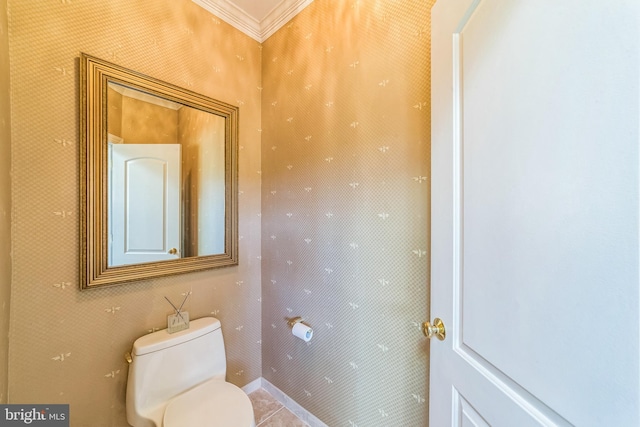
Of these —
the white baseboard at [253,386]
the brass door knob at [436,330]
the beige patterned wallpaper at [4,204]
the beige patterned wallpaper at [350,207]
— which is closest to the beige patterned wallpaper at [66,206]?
the beige patterned wallpaper at [4,204]

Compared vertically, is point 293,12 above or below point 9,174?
Result: above

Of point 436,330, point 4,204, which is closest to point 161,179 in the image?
point 4,204

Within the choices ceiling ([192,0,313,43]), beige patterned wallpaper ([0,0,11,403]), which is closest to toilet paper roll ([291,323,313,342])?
beige patterned wallpaper ([0,0,11,403])

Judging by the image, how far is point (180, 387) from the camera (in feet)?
3.99

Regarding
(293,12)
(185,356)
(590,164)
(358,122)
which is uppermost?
(293,12)

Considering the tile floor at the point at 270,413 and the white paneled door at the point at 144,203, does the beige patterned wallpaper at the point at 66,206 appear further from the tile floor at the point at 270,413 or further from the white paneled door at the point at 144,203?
the tile floor at the point at 270,413

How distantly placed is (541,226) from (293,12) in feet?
Result: 5.70

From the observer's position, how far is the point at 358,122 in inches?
47.5

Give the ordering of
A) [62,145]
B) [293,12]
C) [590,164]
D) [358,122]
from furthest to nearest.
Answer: [293,12]
[358,122]
[62,145]
[590,164]

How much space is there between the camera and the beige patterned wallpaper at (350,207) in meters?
1.03

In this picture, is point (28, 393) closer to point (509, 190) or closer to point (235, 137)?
point (235, 137)

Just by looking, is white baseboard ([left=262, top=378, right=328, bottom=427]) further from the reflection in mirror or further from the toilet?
the reflection in mirror

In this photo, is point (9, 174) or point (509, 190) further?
point (9, 174)

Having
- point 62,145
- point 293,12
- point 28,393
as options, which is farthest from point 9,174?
point 293,12
